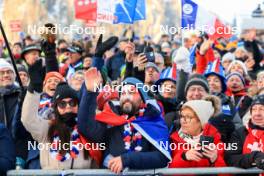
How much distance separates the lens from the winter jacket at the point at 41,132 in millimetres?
5504

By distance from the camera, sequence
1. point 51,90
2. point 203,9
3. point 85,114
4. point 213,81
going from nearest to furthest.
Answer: point 85,114 → point 51,90 → point 213,81 → point 203,9

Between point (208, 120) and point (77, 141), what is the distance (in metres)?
1.33

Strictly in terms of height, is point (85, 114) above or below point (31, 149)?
above

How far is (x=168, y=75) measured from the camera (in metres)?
7.87

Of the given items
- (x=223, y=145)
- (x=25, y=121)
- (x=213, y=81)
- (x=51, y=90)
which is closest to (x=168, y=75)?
(x=213, y=81)

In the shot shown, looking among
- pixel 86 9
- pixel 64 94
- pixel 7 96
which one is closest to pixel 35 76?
pixel 64 94

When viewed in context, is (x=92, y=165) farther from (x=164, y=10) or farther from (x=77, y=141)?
(x=164, y=10)

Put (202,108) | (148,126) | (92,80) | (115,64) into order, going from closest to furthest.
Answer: (92,80) → (148,126) → (202,108) → (115,64)

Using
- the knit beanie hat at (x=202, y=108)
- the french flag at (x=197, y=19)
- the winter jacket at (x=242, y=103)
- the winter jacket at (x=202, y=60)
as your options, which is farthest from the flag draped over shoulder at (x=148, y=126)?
the french flag at (x=197, y=19)

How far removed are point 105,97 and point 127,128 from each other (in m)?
0.86

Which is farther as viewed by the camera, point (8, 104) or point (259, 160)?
point (8, 104)

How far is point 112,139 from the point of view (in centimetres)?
566

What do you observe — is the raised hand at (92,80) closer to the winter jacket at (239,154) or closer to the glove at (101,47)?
the glove at (101,47)

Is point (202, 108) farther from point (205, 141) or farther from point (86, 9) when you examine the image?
point (86, 9)
